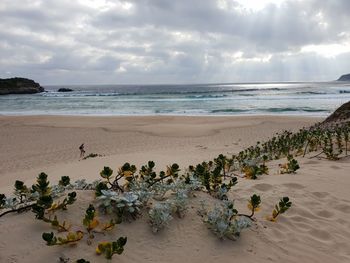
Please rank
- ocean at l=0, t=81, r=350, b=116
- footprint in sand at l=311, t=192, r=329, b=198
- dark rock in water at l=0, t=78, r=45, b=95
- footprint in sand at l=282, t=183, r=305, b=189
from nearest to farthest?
footprint in sand at l=311, t=192, r=329, b=198, footprint in sand at l=282, t=183, r=305, b=189, ocean at l=0, t=81, r=350, b=116, dark rock in water at l=0, t=78, r=45, b=95

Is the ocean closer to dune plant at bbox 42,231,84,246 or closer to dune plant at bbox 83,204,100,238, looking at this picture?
dune plant at bbox 83,204,100,238

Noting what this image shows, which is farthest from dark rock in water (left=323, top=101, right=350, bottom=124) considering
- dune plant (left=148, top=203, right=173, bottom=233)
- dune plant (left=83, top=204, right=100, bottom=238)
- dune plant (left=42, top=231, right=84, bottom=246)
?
dune plant (left=42, top=231, right=84, bottom=246)

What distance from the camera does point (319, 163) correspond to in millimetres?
6102

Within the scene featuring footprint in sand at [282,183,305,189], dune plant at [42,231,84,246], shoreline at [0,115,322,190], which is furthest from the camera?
shoreline at [0,115,322,190]

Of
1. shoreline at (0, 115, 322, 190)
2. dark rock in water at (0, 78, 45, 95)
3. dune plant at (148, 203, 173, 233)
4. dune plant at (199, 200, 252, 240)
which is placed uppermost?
dark rock in water at (0, 78, 45, 95)

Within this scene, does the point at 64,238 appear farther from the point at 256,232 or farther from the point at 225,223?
the point at 256,232

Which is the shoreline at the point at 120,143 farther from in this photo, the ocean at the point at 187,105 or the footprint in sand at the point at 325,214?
the ocean at the point at 187,105

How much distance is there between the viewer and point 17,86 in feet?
298

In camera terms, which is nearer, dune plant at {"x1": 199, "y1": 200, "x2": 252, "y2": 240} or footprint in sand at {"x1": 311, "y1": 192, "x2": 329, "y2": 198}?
dune plant at {"x1": 199, "y1": 200, "x2": 252, "y2": 240}

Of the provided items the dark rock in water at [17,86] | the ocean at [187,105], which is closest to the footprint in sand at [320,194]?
the ocean at [187,105]

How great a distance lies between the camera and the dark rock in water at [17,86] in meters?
87.8

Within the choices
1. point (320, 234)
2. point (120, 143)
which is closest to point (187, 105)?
point (120, 143)

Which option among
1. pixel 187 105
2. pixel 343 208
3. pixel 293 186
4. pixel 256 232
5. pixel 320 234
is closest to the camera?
pixel 256 232

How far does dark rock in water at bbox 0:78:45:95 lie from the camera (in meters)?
87.8
